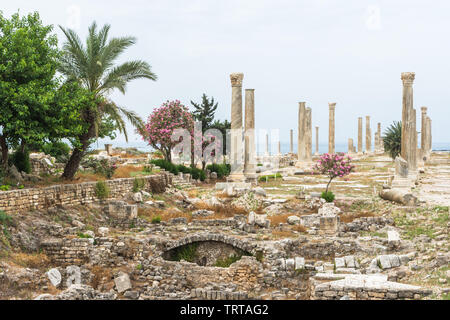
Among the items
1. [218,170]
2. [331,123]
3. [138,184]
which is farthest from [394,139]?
[138,184]

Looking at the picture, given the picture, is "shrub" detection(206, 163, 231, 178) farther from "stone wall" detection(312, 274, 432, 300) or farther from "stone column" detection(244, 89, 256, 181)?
"stone wall" detection(312, 274, 432, 300)

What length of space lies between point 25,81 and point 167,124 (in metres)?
14.9

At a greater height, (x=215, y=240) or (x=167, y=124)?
(x=167, y=124)

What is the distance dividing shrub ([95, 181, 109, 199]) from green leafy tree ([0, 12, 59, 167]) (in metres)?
2.93

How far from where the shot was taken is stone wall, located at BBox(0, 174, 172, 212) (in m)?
14.9

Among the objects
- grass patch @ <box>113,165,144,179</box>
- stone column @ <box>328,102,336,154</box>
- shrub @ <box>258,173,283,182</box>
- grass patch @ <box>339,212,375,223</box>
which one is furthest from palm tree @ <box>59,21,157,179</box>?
stone column @ <box>328,102,336,154</box>

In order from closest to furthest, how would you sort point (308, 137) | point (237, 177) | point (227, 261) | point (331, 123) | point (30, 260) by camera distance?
point (30, 260) < point (227, 261) < point (237, 177) < point (308, 137) < point (331, 123)

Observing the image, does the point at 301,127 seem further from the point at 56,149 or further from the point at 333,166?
the point at 56,149

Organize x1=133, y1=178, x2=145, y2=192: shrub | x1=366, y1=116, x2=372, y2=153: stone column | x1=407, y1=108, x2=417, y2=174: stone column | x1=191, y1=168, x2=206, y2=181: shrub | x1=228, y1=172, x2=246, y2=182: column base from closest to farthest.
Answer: x1=133, y1=178, x2=145, y2=192: shrub, x1=407, y1=108, x2=417, y2=174: stone column, x1=228, y1=172, x2=246, y2=182: column base, x1=191, y1=168, x2=206, y2=181: shrub, x1=366, y1=116, x2=372, y2=153: stone column

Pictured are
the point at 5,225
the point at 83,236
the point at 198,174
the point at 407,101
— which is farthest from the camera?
the point at 198,174

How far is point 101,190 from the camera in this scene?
19.5 metres

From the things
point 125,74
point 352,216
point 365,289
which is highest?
point 125,74
